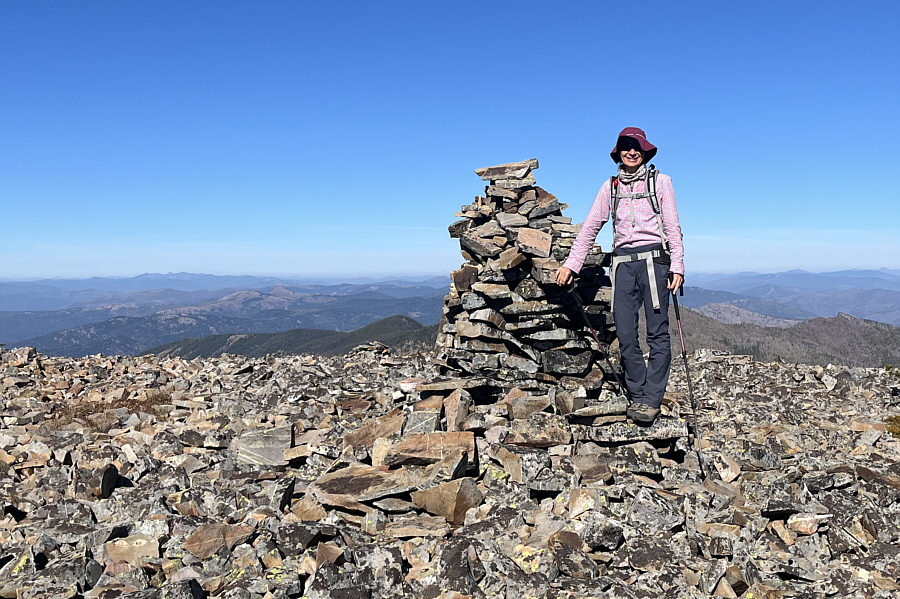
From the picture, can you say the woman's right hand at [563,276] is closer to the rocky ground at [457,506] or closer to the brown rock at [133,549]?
the rocky ground at [457,506]

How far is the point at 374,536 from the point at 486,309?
635 centimetres

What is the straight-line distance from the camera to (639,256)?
10.1m

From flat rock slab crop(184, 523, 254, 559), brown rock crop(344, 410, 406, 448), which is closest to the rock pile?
brown rock crop(344, 410, 406, 448)

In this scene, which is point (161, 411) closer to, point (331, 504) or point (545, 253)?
point (331, 504)

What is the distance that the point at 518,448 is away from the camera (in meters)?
9.16

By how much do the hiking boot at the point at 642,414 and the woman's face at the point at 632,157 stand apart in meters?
4.56

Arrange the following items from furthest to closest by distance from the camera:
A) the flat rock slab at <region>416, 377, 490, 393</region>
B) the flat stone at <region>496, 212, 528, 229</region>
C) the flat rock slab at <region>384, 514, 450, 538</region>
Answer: the flat stone at <region>496, 212, 528, 229</region> < the flat rock slab at <region>416, 377, 490, 393</region> < the flat rock slab at <region>384, 514, 450, 538</region>

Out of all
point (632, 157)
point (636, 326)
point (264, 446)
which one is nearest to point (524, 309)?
point (636, 326)

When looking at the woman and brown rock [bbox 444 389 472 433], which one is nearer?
the woman

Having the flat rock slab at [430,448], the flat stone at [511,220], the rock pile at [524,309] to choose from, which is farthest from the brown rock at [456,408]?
the flat stone at [511,220]

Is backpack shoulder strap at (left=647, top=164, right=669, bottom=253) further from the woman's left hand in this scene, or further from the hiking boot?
the hiking boot

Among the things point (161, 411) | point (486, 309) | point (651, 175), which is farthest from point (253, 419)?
point (651, 175)

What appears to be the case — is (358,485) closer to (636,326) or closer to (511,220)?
(636,326)

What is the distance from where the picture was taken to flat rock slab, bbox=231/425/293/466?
1080cm
